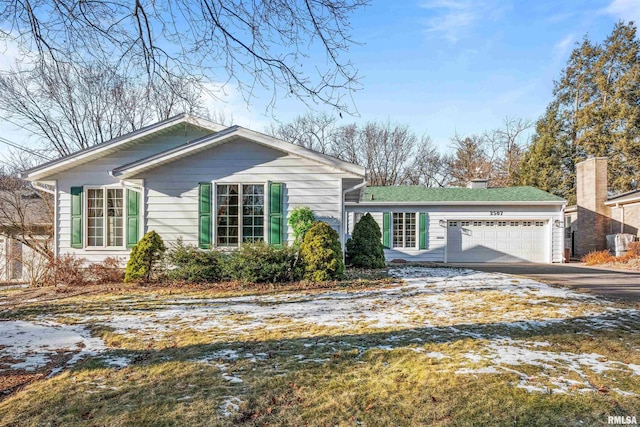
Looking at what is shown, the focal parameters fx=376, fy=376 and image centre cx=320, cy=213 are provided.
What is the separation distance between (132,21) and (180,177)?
644cm

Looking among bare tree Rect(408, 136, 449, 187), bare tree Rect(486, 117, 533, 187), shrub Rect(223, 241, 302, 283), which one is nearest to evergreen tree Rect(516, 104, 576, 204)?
bare tree Rect(486, 117, 533, 187)

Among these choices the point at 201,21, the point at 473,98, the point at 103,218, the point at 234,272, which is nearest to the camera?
the point at 201,21

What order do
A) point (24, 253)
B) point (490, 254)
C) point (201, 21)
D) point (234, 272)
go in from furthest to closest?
point (490, 254) < point (24, 253) < point (234, 272) < point (201, 21)

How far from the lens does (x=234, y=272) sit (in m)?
9.05

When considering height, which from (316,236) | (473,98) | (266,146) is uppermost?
(473,98)

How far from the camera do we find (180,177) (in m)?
10.3

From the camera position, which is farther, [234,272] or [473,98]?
[473,98]

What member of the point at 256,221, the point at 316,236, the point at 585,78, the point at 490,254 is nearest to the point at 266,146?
the point at 256,221

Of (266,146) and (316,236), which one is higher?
(266,146)

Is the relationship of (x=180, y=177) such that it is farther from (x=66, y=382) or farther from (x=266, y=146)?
(x=66, y=382)

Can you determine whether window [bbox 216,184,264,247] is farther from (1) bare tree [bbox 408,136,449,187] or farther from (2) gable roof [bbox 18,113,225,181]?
(1) bare tree [bbox 408,136,449,187]

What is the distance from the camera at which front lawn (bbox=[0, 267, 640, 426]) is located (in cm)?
286

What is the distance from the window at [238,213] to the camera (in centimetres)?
1016

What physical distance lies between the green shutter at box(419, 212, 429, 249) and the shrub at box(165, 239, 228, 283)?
10501mm
